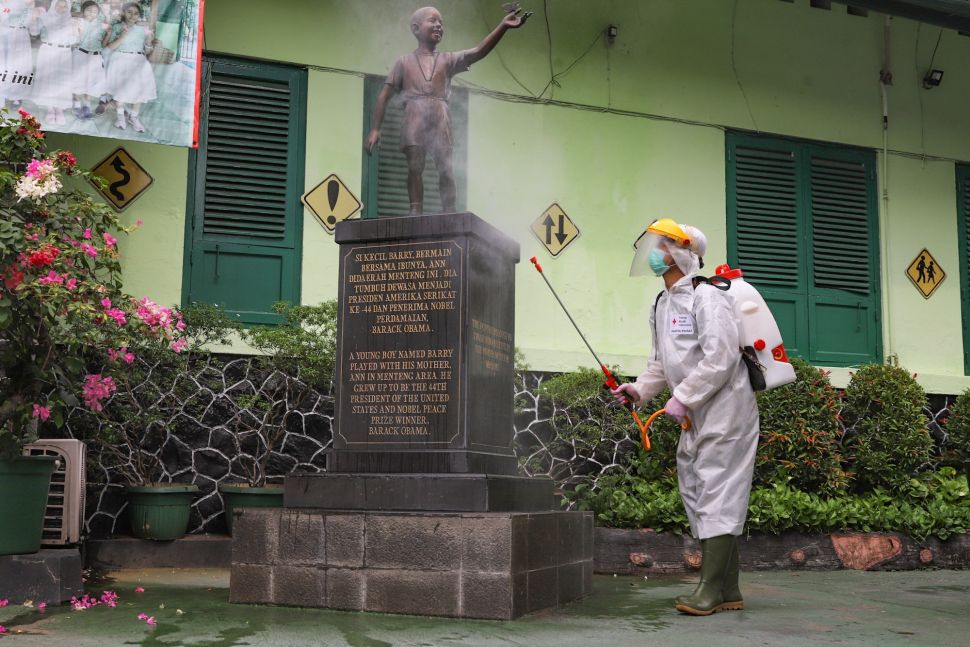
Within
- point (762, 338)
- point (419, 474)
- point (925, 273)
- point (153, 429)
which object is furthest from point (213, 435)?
point (925, 273)

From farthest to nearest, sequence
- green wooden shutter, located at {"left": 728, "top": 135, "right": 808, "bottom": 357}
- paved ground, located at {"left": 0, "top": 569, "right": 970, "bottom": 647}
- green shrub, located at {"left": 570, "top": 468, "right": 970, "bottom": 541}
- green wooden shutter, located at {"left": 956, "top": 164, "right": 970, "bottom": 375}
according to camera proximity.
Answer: green wooden shutter, located at {"left": 956, "top": 164, "right": 970, "bottom": 375} → green wooden shutter, located at {"left": 728, "top": 135, "right": 808, "bottom": 357} → green shrub, located at {"left": 570, "top": 468, "right": 970, "bottom": 541} → paved ground, located at {"left": 0, "top": 569, "right": 970, "bottom": 647}

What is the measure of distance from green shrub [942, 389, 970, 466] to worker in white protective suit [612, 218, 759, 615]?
538 centimetres

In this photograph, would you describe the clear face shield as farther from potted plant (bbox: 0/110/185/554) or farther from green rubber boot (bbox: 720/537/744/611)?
potted plant (bbox: 0/110/185/554)

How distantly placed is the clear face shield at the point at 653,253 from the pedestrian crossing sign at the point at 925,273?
6440 mm

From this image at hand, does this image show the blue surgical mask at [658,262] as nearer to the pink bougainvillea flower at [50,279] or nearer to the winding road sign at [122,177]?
the pink bougainvillea flower at [50,279]

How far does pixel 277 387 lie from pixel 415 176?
8.56ft

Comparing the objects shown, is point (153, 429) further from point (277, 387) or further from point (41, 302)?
point (41, 302)

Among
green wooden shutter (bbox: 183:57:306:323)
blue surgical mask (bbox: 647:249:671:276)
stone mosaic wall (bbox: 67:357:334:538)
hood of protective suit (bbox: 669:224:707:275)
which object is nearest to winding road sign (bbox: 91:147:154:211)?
green wooden shutter (bbox: 183:57:306:323)

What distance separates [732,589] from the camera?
17.8ft

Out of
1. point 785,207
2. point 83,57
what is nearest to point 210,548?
point 83,57

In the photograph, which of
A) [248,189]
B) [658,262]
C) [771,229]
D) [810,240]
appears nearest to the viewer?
[658,262]

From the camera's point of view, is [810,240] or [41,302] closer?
[41,302]

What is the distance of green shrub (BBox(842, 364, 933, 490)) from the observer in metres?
8.75

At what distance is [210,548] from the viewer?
295 inches
